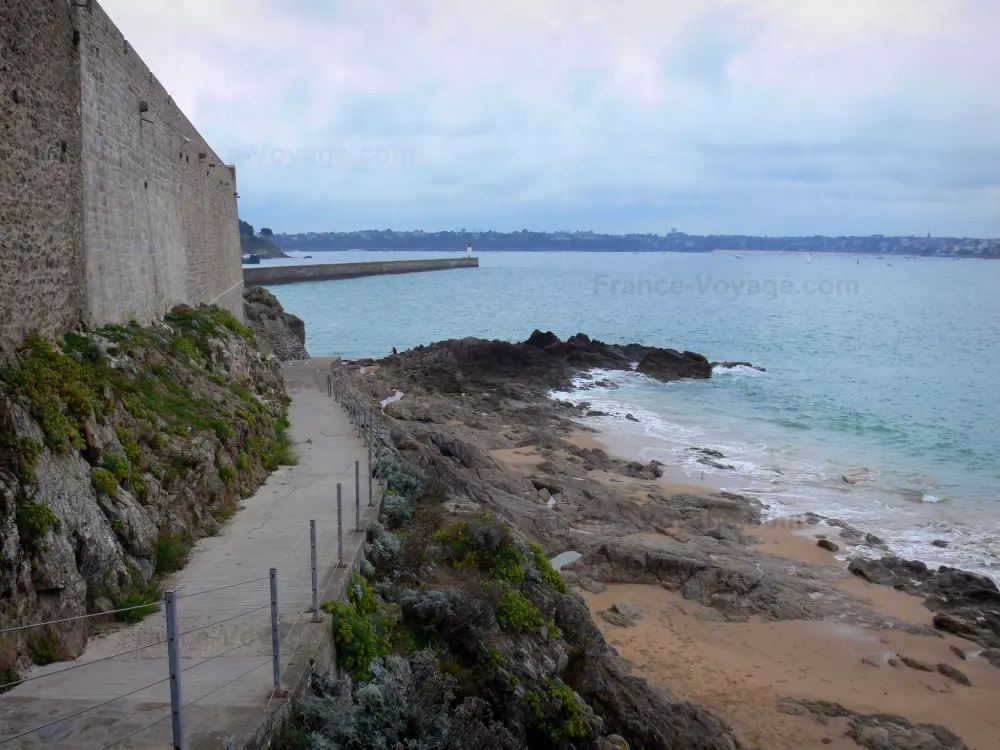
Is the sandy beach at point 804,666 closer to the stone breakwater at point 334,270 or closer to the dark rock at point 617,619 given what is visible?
the dark rock at point 617,619

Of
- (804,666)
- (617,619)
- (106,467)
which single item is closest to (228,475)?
(106,467)

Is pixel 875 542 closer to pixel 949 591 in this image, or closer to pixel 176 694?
pixel 949 591

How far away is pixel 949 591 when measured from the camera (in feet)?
47.8

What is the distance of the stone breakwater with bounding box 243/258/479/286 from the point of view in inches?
4018

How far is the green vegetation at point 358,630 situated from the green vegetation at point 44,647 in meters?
2.06

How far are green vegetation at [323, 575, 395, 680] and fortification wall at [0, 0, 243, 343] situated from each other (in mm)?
4292

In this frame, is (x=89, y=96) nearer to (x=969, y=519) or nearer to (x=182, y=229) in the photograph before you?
(x=182, y=229)

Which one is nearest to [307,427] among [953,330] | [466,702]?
[466,702]

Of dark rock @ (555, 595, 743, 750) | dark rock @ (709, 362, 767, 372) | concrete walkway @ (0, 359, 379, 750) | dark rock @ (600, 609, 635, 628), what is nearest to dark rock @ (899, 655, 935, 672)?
dark rock @ (555, 595, 743, 750)

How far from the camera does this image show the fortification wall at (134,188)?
10.7 metres

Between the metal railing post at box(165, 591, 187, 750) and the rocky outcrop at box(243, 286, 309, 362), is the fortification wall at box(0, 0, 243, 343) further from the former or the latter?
the rocky outcrop at box(243, 286, 309, 362)

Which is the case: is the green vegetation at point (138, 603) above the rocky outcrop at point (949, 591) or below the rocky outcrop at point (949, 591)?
above

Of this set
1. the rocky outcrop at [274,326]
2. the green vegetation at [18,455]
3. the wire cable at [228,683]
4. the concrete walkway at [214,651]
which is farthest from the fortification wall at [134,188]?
the rocky outcrop at [274,326]

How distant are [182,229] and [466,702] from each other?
46.4 ft
